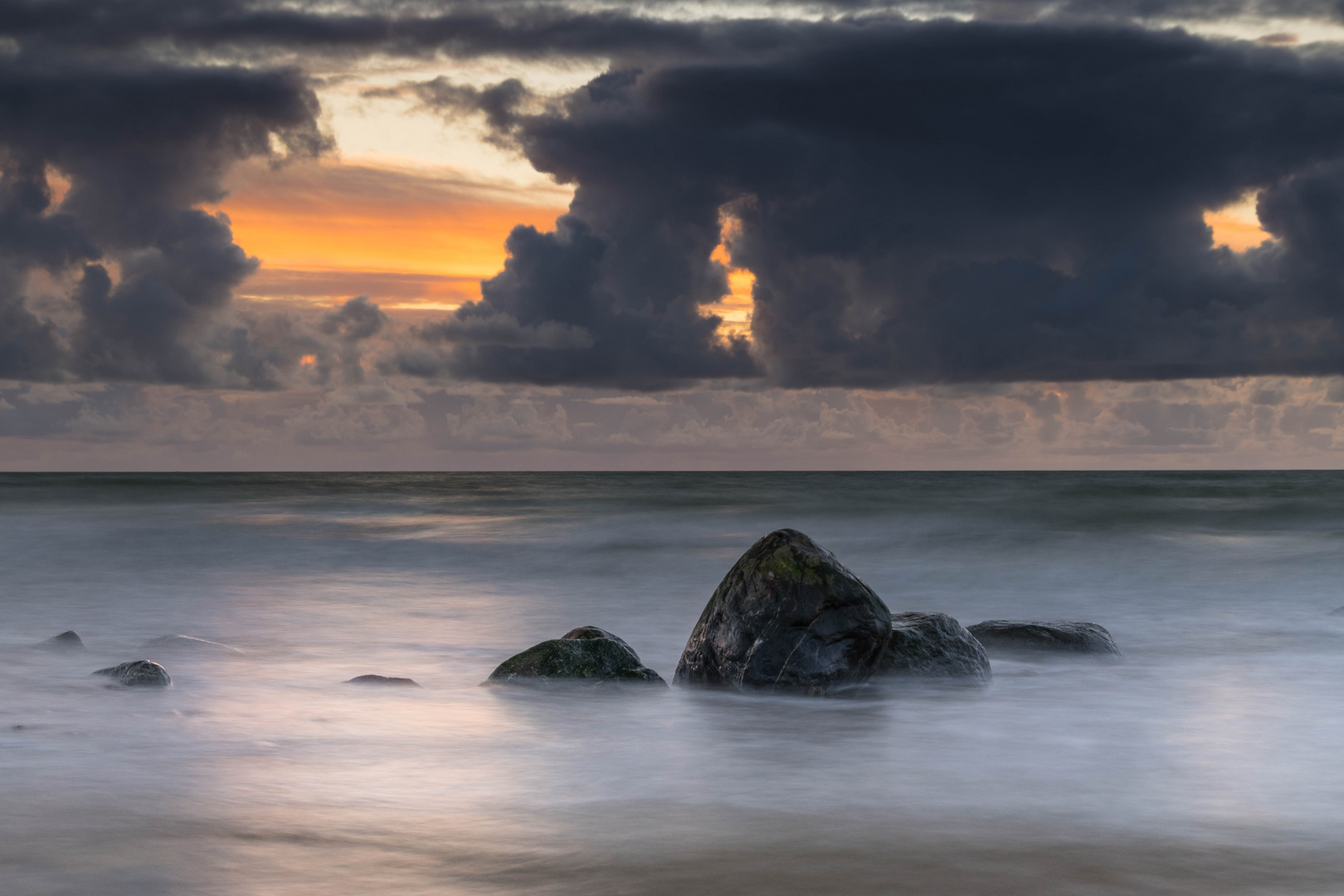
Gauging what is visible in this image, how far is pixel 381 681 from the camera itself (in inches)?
332

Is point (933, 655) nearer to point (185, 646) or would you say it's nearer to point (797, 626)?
point (797, 626)

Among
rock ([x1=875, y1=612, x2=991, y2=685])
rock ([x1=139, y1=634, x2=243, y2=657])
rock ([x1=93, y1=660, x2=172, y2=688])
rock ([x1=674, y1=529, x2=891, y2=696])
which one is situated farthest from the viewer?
rock ([x1=139, y1=634, x2=243, y2=657])

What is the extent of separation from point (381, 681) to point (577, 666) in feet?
5.08

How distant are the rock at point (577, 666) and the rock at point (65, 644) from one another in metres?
4.34

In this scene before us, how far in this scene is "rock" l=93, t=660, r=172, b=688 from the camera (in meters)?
8.09

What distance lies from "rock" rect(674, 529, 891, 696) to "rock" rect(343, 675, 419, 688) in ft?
7.55

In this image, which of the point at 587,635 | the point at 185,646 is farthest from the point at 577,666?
the point at 185,646

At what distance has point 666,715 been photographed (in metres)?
7.29

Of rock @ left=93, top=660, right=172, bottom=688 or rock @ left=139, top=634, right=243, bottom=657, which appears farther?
rock @ left=139, top=634, right=243, bottom=657

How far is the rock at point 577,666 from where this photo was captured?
26.9 ft

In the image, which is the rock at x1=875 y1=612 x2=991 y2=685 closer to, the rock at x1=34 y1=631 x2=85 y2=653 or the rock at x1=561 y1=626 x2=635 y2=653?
the rock at x1=561 y1=626 x2=635 y2=653

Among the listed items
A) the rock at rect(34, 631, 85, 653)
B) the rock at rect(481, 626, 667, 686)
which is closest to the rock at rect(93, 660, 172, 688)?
the rock at rect(34, 631, 85, 653)

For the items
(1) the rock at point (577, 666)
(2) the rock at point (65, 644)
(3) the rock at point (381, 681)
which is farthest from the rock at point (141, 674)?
(1) the rock at point (577, 666)

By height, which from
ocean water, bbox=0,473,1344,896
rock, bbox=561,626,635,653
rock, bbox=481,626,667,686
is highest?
rock, bbox=561,626,635,653
